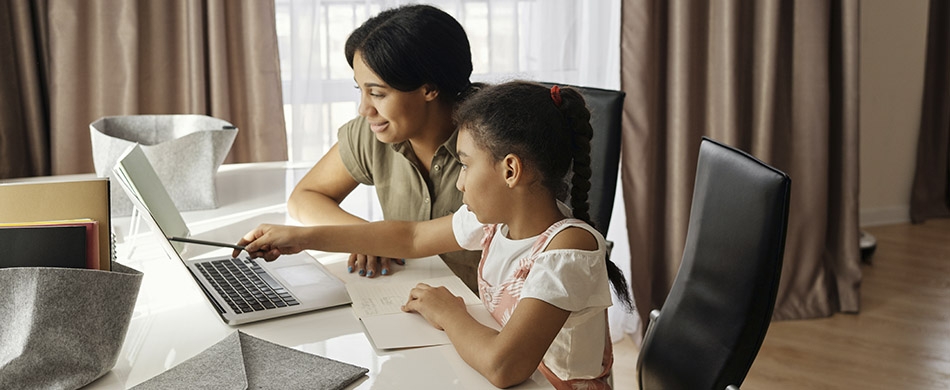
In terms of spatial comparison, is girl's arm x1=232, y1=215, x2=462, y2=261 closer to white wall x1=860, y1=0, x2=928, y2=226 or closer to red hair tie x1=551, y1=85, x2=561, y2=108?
red hair tie x1=551, y1=85, x2=561, y2=108

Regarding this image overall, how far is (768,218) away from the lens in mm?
1218

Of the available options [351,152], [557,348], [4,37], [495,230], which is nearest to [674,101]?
[351,152]

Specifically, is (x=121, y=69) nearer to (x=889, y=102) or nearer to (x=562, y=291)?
(x=562, y=291)

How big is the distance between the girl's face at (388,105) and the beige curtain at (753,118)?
1.36 meters

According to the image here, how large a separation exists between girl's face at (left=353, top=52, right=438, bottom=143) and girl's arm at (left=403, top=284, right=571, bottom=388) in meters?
0.51

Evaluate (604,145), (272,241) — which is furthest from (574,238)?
(604,145)

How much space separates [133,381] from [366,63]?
0.74 metres

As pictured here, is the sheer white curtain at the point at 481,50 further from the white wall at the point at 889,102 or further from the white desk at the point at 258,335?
the white wall at the point at 889,102

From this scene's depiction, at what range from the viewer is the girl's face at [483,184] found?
49.3 inches

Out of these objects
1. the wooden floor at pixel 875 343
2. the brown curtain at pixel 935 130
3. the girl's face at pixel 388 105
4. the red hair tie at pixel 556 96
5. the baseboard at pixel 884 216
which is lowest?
the wooden floor at pixel 875 343

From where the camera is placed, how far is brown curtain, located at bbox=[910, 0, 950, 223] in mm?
3990

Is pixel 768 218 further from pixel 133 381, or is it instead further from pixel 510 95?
pixel 133 381

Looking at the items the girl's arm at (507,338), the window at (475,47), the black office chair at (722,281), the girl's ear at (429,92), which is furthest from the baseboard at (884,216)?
the girl's arm at (507,338)

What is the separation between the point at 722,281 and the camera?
133 centimetres
